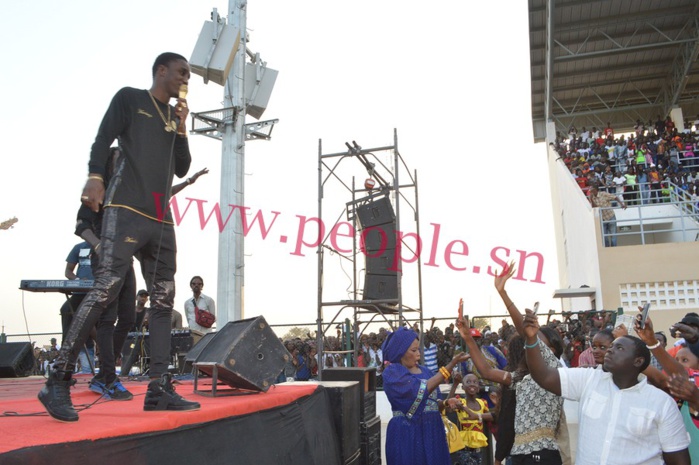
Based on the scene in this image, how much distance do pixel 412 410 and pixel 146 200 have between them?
2455 millimetres

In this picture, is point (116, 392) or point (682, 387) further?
point (116, 392)

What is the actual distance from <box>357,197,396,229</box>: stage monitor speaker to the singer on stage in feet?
22.1

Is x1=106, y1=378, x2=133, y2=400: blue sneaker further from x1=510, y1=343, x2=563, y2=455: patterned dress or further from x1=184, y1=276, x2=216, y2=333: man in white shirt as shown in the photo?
x1=184, y1=276, x2=216, y2=333: man in white shirt

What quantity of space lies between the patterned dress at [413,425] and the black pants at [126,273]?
1.84 m

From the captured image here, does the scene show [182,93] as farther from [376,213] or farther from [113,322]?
[376,213]

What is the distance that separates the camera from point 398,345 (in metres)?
4.46

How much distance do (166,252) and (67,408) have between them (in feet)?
3.52

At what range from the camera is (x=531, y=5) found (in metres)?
19.4

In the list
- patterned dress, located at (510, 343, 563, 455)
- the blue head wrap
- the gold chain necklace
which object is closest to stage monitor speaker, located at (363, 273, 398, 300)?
the blue head wrap

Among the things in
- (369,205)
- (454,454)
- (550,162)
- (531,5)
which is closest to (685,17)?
(531,5)

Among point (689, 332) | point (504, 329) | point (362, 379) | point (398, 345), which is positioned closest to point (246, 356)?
point (398, 345)

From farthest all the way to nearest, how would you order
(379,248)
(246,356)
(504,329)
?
(504,329)
(379,248)
(246,356)

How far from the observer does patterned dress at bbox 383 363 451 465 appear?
4270 mm

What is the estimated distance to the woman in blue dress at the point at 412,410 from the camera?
4273mm
